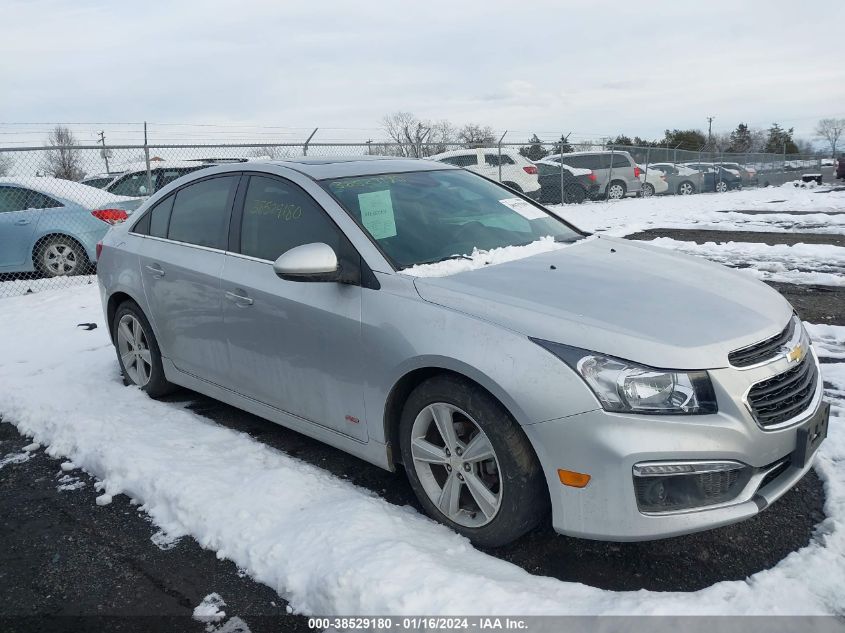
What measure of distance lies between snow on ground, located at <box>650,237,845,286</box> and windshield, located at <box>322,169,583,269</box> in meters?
3.81

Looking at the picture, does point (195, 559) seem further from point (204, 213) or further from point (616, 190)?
point (616, 190)

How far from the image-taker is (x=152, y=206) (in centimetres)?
485

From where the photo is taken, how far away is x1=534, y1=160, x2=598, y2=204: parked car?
63.9 feet

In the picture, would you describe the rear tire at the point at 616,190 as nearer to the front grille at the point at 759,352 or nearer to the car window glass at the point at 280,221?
the car window glass at the point at 280,221

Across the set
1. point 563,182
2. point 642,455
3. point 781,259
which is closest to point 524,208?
point 642,455

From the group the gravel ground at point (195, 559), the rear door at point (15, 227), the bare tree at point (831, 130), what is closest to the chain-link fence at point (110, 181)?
the rear door at point (15, 227)

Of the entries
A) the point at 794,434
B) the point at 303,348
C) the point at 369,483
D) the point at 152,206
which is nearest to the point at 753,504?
the point at 794,434

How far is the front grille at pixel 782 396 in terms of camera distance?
2.52 meters

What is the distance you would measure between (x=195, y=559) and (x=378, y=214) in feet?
5.93

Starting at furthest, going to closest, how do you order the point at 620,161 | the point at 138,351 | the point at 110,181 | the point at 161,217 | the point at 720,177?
the point at 720,177
the point at 620,161
the point at 110,181
the point at 138,351
the point at 161,217

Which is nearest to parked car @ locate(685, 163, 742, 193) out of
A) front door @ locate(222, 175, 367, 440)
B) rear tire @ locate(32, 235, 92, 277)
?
rear tire @ locate(32, 235, 92, 277)

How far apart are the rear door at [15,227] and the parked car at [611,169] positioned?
1455 centimetres

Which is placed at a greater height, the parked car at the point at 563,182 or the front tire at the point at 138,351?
the parked car at the point at 563,182

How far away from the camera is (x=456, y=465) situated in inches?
113
